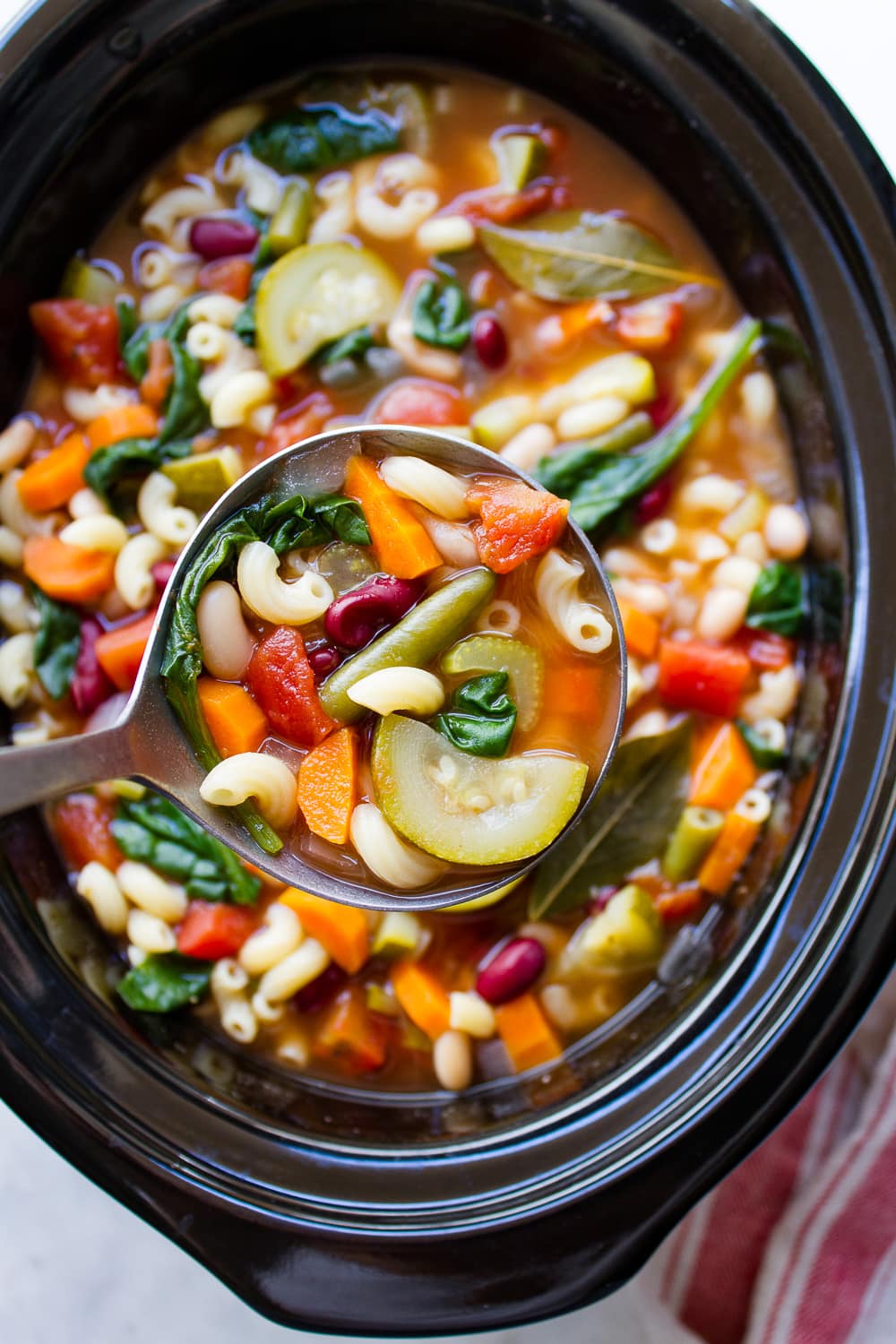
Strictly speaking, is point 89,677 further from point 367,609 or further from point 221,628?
point 367,609

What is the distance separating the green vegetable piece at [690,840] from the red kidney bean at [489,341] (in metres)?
1.17

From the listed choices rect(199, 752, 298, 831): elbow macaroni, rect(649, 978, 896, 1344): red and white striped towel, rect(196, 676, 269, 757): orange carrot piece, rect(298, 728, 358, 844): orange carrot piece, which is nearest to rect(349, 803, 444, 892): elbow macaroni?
rect(298, 728, 358, 844): orange carrot piece

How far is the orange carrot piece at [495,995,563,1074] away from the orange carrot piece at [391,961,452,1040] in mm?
131

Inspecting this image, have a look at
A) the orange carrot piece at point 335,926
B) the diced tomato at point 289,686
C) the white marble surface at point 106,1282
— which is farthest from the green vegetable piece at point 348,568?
the white marble surface at point 106,1282

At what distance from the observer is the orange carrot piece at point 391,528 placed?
2223 mm

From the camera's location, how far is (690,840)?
9.09 feet

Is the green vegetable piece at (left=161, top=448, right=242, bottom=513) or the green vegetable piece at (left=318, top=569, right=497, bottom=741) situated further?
the green vegetable piece at (left=161, top=448, right=242, bottom=513)

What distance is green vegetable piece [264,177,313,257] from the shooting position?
2797 millimetres

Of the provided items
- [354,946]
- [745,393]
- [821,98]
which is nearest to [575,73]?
[821,98]

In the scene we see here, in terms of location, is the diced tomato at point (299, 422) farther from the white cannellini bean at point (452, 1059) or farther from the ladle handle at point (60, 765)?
the white cannellini bean at point (452, 1059)

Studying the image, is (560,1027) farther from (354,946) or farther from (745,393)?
(745,393)

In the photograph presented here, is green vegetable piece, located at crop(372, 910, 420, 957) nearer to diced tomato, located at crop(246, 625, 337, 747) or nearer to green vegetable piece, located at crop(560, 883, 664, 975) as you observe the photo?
green vegetable piece, located at crop(560, 883, 664, 975)

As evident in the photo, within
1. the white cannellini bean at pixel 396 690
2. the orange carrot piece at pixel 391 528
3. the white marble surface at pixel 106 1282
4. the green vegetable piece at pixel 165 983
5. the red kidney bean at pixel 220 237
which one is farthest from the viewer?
the white marble surface at pixel 106 1282

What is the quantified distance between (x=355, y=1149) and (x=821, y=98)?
2.44 m
